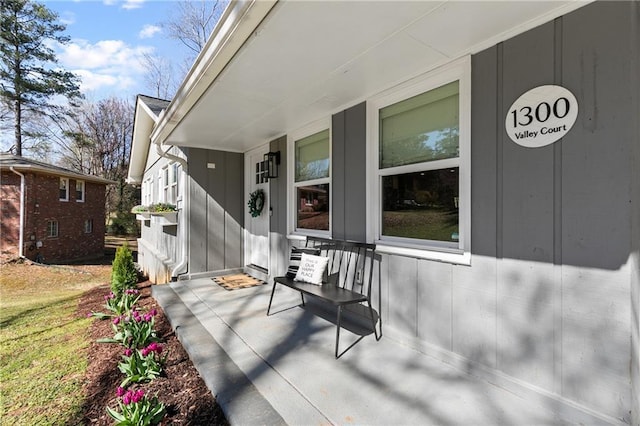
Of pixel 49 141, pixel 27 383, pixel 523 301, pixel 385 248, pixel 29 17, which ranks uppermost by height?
pixel 29 17

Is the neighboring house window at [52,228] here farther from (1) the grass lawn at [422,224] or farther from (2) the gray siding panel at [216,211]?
(1) the grass lawn at [422,224]

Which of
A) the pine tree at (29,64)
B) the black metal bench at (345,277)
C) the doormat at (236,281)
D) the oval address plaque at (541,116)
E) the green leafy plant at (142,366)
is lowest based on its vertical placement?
the green leafy plant at (142,366)

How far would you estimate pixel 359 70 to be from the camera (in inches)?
105

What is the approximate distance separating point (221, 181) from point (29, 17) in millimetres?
14525

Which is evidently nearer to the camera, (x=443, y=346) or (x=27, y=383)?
(x=443, y=346)

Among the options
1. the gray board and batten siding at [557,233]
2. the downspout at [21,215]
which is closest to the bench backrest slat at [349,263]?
the gray board and batten siding at [557,233]

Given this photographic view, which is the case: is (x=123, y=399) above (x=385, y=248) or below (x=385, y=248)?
below

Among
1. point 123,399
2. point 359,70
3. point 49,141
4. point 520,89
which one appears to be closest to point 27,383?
point 123,399

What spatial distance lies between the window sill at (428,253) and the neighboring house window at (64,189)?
14898 millimetres

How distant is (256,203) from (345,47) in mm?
3551

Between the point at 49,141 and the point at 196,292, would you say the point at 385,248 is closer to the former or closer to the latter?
the point at 196,292

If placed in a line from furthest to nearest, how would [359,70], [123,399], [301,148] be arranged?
[301,148] → [359,70] → [123,399]

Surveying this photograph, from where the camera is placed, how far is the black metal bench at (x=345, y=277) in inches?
115

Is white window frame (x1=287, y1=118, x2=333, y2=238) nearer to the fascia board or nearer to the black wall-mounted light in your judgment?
the black wall-mounted light
